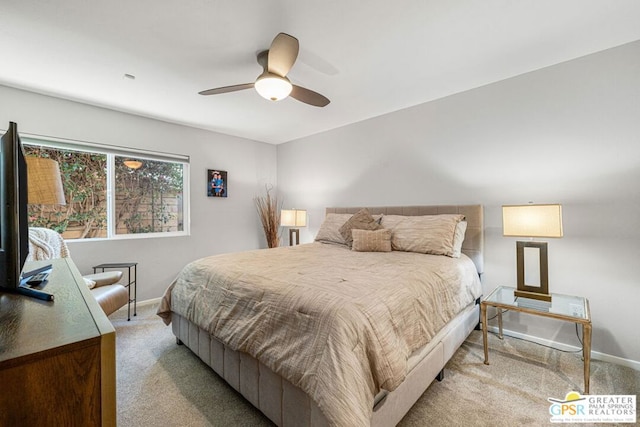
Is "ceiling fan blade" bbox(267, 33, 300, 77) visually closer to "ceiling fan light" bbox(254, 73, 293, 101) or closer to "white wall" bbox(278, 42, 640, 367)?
"ceiling fan light" bbox(254, 73, 293, 101)

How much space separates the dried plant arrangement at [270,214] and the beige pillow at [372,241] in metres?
2.04

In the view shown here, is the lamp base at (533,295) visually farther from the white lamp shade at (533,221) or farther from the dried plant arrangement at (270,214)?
the dried plant arrangement at (270,214)

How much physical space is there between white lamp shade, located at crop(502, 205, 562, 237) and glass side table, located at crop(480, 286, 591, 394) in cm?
53

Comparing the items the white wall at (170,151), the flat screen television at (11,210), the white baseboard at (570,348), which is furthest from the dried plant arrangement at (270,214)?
the flat screen television at (11,210)

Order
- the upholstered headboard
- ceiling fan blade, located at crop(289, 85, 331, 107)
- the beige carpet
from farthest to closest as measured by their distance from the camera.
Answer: the upholstered headboard < ceiling fan blade, located at crop(289, 85, 331, 107) < the beige carpet

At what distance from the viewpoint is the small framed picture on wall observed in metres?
4.12

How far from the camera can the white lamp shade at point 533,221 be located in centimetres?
204

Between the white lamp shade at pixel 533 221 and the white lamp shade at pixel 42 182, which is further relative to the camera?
the white lamp shade at pixel 42 182

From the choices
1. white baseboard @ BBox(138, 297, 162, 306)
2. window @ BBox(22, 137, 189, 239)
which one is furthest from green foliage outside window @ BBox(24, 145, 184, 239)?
white baseboard @ BBox(138, 297, 162, 306)

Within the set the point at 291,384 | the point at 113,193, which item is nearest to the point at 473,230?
the point at 291,384

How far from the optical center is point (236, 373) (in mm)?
1710

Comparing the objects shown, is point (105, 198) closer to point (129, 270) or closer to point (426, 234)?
point (129, 270)

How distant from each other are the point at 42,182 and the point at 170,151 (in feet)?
5.28

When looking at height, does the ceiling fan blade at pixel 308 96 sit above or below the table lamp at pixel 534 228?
above
